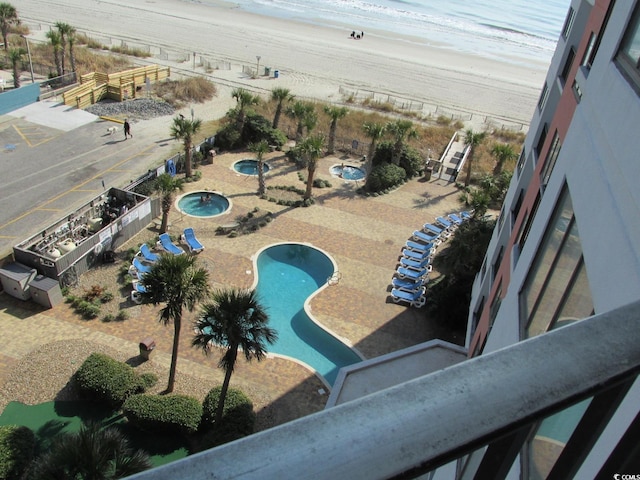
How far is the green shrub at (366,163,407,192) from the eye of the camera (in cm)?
3491

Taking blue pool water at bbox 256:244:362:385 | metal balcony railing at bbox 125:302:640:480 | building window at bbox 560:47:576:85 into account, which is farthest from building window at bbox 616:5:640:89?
blue pool water at bbox 256:244:362:385

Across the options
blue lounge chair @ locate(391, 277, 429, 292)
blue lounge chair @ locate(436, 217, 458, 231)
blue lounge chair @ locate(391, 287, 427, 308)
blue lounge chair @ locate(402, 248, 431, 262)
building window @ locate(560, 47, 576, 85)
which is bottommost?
blue lounge chair @ locate(391, 287, 427, 308)

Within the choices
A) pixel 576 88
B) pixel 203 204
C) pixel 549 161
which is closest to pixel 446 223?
pixel 203 204

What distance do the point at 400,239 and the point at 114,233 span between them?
1605 centimetres

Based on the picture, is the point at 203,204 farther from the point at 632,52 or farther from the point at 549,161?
the point at 632,52

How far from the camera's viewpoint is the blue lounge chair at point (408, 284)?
81.1 feet

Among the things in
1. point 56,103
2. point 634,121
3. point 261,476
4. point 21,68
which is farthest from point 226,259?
point 21,68

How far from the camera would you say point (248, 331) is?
14.0m

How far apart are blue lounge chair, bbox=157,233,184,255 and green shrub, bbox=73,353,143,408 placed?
338 inches

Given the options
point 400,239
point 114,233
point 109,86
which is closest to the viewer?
point 114,233

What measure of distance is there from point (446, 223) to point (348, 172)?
9745 mm

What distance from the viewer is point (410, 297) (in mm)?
24266

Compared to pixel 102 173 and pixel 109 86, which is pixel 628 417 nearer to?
pixel 102 173

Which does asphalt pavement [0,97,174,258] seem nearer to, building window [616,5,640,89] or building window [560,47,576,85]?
building window [560,47,576,85]
